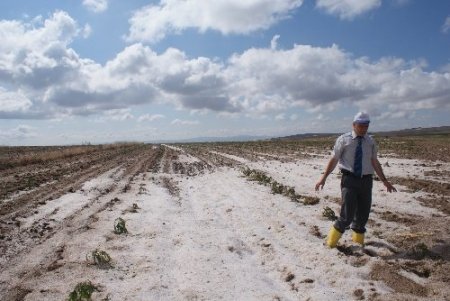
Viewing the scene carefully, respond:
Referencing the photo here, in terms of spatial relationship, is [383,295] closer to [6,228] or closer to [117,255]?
[117,255]

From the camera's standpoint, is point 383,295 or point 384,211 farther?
point 384,211

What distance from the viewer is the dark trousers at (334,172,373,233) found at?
6602 mm

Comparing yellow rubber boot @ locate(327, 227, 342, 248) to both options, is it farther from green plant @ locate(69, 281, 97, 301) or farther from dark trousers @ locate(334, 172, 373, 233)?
green plant @ locate(69, 281, 97, 301)

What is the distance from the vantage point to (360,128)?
6570 millimetres

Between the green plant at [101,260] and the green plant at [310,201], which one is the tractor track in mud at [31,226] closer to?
the green plant at [101,260]

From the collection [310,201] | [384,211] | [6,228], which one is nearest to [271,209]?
[310,201]

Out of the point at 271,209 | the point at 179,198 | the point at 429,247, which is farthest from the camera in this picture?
the point at 179,198

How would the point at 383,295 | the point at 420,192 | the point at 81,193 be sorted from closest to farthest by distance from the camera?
the point at 383,295
the point at 420,192
the point at 81,193

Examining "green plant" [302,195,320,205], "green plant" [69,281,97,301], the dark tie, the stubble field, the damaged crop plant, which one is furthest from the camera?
the damaged crop plant

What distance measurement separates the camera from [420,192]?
39.2ft

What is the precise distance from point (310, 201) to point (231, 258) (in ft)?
14.8

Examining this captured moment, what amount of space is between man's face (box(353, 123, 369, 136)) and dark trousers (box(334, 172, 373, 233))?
2.12 ft

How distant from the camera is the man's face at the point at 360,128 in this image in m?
6.55

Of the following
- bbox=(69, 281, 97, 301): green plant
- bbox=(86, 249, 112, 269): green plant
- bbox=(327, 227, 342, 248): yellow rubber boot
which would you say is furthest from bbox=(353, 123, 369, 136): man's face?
bbox=(69, 281, 97, 301): green plant
